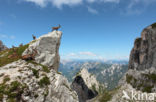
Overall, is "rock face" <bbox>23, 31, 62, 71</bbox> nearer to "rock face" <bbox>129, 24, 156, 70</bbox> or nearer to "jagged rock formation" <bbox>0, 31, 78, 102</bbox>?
"jagged rock formation" <bbox>0, 31, 78, 102</bbox>

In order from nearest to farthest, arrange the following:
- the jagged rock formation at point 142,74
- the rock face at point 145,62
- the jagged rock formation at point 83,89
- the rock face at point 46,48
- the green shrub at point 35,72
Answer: the green shrub at point 35,72
the rock face at point 46,48
the jagged rock formation at point 142,74
the rock face at point 145,62
the jagged rock formation at point 83,89

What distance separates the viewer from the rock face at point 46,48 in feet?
105

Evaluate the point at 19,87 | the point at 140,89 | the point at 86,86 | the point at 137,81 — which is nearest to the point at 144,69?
the point at 137,81

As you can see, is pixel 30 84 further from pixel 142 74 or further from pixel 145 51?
pixel 145 51

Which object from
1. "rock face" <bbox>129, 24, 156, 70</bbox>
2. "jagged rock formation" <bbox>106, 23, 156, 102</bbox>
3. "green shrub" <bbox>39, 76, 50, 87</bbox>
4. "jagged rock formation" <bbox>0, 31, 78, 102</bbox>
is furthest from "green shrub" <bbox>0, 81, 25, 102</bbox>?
"rock face" <bbox>129, 24, 156, 70</bbox>

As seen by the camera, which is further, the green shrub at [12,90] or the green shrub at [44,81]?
the green shrub at [44,81]

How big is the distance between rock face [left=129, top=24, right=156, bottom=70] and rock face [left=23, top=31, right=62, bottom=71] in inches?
4389

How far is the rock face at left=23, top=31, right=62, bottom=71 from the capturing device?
32.2 meters

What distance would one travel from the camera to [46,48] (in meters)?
34.3

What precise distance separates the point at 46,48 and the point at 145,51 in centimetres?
13119

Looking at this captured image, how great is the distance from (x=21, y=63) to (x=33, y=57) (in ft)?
12.6

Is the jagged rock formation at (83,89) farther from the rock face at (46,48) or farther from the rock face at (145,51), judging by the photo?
the rock face at (46,48)

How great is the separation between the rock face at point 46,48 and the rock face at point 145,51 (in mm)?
111482

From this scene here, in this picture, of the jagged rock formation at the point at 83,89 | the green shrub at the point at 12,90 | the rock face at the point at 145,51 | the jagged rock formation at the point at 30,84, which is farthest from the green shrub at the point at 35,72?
the jagged rock formation at the point at 83,89
